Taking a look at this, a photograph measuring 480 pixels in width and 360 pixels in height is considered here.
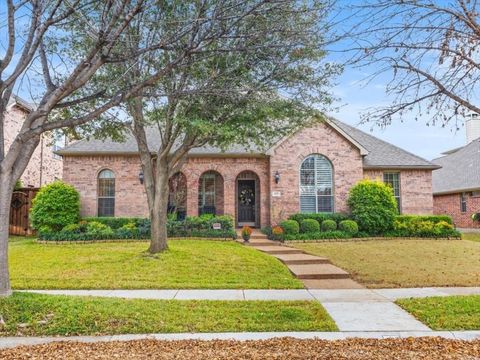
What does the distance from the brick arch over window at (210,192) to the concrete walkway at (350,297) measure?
11.4 metres

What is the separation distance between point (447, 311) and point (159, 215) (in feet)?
27.3

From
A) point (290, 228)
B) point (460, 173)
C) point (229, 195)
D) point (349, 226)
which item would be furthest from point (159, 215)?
point (460, 173)

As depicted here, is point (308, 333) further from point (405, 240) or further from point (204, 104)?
point (405, 240)

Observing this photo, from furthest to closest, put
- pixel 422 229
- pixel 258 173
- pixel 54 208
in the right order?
pixel 258 173 → pixel 422 229 → pixel 54 208

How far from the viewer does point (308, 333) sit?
5320mm

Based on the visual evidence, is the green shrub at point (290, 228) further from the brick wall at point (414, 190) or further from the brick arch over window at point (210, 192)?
the brick wall at point (414, 190)

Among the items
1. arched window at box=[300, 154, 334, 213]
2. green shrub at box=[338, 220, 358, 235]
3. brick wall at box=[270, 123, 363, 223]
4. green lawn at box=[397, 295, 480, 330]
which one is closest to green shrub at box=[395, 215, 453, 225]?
green shrub at box=[338, 220, 358, 235]

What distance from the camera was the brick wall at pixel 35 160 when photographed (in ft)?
71.3

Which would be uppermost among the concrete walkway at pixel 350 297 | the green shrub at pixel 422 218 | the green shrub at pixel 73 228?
the green shrub at pixel 422 218

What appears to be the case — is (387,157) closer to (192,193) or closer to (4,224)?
(192,193)

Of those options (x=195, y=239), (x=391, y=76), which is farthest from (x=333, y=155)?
(x=391, y=76)

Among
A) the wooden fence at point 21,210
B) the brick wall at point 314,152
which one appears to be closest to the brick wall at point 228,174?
the brick wall at point 314,152

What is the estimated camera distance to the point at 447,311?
248 inches

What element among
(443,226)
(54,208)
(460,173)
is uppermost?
(460,173)
